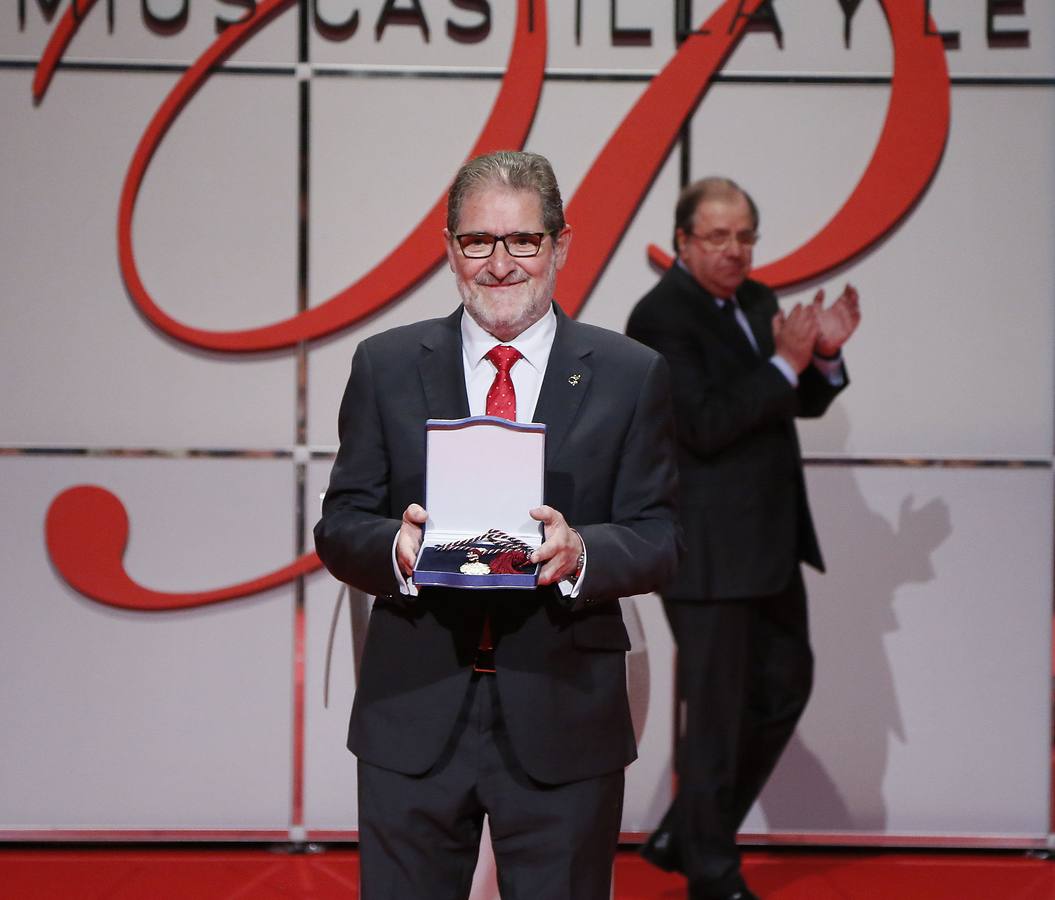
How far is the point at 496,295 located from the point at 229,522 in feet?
7.84

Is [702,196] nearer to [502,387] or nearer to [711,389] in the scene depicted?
[711,389]

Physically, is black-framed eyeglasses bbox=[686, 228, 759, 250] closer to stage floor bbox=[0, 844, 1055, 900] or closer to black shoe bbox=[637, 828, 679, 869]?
black shoe bbox=[637, 828, 679, 869]

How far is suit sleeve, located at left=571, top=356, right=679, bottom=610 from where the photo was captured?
189cm

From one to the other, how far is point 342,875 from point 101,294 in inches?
77.2

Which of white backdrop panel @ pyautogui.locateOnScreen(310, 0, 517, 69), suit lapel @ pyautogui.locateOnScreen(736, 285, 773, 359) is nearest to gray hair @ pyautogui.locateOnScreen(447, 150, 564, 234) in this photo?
suit lapel @ pyautogui.locateOnScreen(736, 285, 773, 359)

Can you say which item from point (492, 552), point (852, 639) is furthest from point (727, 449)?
point (492, 552)

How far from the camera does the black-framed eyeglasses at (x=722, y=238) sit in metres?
3.64

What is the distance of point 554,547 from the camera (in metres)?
1.78

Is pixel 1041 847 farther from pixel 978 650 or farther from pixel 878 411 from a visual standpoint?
pixel 878 411

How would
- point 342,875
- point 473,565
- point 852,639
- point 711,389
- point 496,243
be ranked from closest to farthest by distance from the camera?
point 473,565 < point 496,243 < point 711,389 < point 342,875 < point 852,639

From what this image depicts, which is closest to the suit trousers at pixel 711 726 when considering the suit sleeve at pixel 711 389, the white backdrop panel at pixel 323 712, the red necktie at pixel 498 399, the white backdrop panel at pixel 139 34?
the suit sleeve at pixel 711 389

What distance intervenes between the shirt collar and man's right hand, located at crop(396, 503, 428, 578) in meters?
0.32

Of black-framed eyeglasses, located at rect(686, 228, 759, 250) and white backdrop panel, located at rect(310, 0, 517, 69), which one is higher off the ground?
white backdrop panel, located at rect(310, 0, 517, 69)

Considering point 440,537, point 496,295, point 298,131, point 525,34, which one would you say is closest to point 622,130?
point 525,34
